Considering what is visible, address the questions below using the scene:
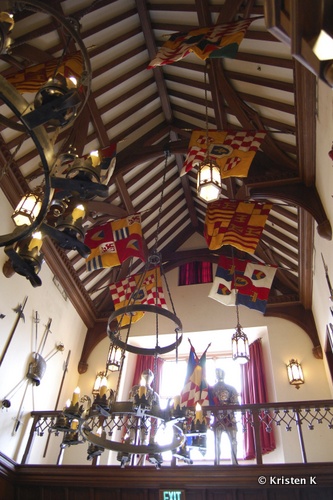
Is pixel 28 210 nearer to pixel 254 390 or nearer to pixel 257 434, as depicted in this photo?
pixel 257 434

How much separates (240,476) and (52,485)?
119 inches

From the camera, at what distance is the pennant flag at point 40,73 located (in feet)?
15.5

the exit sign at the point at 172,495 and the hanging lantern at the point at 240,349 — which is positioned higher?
the hanging lantern at the point at 240,349

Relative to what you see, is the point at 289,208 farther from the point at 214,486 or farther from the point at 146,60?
the point at 214,486

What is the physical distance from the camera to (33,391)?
279 inches

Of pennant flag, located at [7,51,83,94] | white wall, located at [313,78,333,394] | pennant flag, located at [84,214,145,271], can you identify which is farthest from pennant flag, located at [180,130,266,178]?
pennant flag, located at [7,51,83,94]

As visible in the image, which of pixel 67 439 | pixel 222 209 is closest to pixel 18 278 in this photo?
pixel 67 439

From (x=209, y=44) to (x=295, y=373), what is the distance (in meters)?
6.50

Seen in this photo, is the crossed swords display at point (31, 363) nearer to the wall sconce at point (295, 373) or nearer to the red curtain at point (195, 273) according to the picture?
the red curtain at point (195, 273)

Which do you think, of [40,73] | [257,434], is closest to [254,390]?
[257,434]

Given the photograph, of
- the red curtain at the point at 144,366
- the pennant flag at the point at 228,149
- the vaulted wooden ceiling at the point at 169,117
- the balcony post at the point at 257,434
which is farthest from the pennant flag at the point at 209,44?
the red curtain at the point at 144,366

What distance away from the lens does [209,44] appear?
414 cm

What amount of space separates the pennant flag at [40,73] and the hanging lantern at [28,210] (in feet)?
8.11

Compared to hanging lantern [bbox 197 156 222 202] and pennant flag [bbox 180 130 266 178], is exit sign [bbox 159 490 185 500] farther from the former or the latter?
pennant flag [bbox 180 130 266 178]
